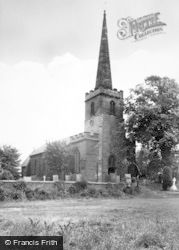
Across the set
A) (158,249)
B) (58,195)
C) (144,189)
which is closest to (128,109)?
(144,189)

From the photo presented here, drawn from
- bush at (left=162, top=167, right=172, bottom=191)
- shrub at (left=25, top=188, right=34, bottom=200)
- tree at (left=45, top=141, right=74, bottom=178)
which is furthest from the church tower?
shrub at (left=25, top=188, right=34, bottom=200)

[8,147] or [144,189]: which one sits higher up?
[8,147]

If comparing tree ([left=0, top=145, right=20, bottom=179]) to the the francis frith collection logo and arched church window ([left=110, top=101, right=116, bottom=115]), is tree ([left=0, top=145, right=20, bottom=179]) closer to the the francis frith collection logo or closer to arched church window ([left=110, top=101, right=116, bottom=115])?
arched church window ([left=110, top=101, right=116, bottom=115])

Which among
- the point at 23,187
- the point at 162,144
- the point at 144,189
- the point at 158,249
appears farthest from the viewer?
the point at 162,144

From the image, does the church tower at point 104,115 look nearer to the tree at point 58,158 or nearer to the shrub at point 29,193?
the tree at point 58,158

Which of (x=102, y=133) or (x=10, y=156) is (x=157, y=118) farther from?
(x=10, y=156)

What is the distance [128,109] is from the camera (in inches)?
1517

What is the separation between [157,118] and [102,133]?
8.08 meters

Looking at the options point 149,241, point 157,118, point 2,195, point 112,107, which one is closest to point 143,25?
point 149,241

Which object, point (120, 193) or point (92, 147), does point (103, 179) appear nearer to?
point (92, 147)

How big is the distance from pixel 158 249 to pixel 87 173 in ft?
103

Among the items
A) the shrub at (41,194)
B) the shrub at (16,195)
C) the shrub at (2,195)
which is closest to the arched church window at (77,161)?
the shrub at (41,194)

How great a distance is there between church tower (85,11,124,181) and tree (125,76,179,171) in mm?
3525

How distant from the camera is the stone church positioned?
38344 millimetres
